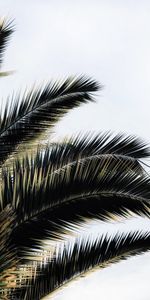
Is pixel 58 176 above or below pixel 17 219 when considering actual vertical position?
above

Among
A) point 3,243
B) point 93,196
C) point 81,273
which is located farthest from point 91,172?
point 3,243

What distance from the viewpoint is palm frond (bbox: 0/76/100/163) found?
7285mm

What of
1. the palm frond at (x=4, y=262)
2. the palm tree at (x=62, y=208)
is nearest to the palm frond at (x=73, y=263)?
the palm tree at (x=62, y=208)

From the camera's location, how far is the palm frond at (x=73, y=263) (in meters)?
5.85

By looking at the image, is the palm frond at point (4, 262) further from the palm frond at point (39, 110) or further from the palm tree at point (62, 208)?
the palm frond at point (39, 110)

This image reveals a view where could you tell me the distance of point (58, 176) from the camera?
5566 mm

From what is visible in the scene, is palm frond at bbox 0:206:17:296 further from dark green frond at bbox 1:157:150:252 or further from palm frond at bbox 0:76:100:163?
palm frond at bbox 0:76:100:163

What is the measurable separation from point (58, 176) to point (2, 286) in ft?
4.89

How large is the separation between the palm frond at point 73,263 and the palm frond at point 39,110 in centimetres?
164

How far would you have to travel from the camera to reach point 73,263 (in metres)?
5.86

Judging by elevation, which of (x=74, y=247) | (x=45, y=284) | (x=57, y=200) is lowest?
(x=45, y=284)

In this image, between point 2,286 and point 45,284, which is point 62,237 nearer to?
point 45,284

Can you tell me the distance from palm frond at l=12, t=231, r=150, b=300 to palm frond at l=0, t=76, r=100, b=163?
1.64 m

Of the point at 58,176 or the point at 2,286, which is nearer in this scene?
the point at 2,286
